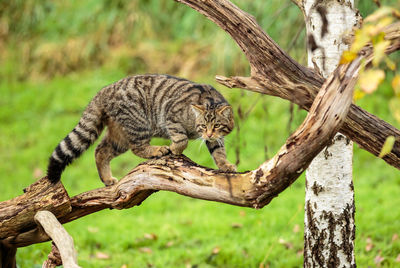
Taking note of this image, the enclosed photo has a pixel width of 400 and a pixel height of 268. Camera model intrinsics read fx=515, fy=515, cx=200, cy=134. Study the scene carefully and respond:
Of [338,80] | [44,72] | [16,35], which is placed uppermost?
[16,35]

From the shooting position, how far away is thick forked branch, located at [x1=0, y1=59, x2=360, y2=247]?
2439 millimetres

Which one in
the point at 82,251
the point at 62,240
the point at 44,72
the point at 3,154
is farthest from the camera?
the point at 44,72

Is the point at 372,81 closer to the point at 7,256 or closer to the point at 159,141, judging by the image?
the point at 7,256

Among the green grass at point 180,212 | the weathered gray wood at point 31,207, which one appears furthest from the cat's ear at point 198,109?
the weathered gray wood at point 31,207

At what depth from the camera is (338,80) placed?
8.00 feet

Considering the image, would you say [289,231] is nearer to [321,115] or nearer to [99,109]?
[99,109]

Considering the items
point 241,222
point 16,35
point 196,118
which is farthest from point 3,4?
point 196,118

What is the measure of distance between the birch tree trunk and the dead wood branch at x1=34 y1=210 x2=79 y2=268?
5.37 feet

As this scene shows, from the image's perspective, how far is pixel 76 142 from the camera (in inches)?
147

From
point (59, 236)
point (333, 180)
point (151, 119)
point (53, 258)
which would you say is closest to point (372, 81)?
point (333, 180)

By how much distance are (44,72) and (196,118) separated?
7.31 metres

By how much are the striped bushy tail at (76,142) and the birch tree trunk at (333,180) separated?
165 centimetres

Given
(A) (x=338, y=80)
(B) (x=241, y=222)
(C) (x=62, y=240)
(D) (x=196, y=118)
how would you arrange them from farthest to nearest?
(B) (x=241, y=222)
(D) (x=196, y=118)
(C) (x=62, y=240)
(A) (x=338, y=80)

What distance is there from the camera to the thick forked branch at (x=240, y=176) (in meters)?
2.44
